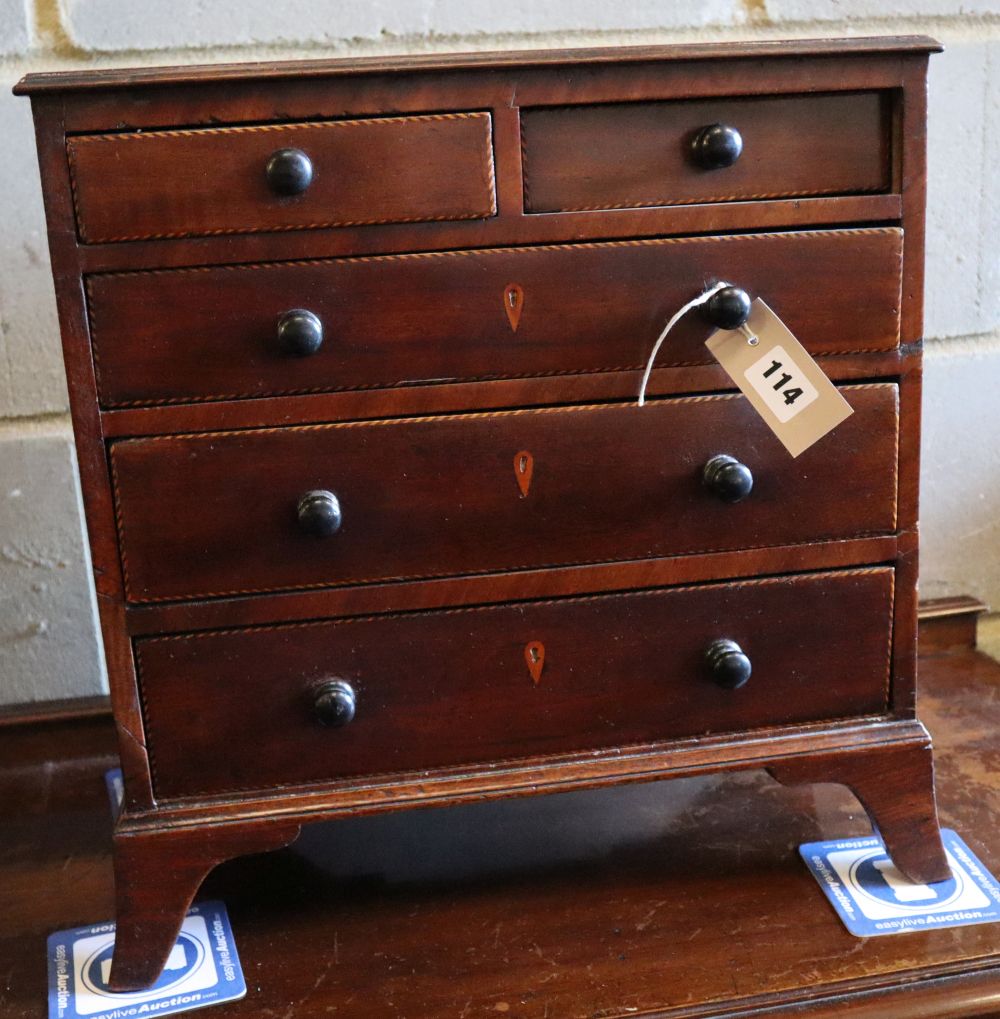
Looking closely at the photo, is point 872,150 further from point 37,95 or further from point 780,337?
point 37,95

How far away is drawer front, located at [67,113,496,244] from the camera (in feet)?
3.19

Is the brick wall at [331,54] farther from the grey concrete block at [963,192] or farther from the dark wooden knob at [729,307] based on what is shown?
the dark wooden knob at [729,307]

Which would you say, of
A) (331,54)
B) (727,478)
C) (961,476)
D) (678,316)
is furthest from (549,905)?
(331,54)

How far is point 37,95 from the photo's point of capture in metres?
0.95

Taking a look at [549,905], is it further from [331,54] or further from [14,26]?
[14,26]

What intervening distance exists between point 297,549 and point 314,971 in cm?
43

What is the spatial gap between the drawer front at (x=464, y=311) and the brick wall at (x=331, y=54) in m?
0.58

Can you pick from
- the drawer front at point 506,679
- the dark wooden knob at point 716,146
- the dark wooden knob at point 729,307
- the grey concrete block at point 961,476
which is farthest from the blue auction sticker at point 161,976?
the grey concrete block at point 961,476

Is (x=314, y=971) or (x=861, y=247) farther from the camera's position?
(x=314, y=971)

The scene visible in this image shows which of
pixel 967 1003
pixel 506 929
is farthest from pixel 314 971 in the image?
pixel 967 1003

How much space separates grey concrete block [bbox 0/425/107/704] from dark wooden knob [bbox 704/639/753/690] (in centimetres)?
88

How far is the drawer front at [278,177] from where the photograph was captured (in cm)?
97

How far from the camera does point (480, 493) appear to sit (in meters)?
1.09

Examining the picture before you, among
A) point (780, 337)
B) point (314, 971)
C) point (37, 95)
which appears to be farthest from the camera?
point (314, 971)
